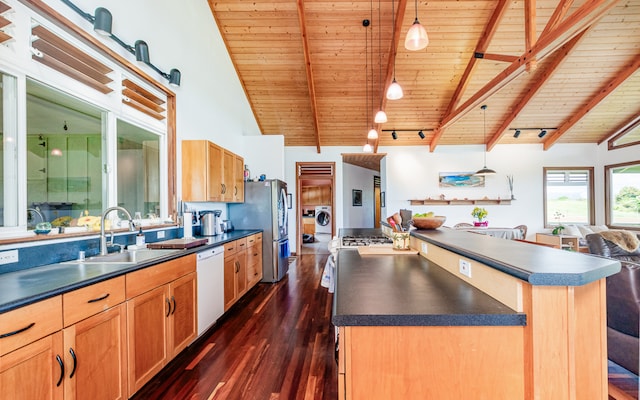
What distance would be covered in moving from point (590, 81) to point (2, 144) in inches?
317

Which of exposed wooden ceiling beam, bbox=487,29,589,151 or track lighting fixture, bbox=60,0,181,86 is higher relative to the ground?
exposed wooden ceiling beam, bbox=487,29,589,151

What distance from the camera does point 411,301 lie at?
1101mm

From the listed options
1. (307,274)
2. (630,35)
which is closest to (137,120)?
(307,274)

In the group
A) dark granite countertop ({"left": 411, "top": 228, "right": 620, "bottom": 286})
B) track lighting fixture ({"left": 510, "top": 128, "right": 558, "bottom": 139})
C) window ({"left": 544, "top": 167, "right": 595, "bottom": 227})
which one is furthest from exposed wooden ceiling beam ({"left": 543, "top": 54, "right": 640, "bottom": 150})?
dark granite countertop ({"left": 411, "top": 228, "right": 620, "bottom": 286})

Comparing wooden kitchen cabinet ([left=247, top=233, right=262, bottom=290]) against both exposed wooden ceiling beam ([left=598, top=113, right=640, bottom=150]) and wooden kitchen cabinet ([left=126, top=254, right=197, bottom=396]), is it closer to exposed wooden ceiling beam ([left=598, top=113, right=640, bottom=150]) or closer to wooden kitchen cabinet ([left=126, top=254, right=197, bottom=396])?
wooden kitchen cabinet ([left=126, top=254, right=197, bottom=396])

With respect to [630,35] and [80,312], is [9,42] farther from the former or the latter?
[630,35]

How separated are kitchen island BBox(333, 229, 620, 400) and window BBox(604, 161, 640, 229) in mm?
7702

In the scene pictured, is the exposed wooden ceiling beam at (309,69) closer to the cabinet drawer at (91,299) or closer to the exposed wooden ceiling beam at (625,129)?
the cabinet drawer at (91,299)

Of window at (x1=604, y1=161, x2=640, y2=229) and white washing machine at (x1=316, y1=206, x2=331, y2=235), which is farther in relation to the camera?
white washing machine at (x1=316, y1=206, x2=331, y2=235)

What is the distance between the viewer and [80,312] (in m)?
1.39

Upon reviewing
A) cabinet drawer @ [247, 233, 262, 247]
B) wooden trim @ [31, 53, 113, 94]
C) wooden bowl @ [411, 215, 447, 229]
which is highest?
wooden trim @ [31, 53, 113, 94]

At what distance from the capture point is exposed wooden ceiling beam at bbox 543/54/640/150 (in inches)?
191

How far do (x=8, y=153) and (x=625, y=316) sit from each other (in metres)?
4.23

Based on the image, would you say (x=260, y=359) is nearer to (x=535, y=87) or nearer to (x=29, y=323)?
(x=29, y=323)
